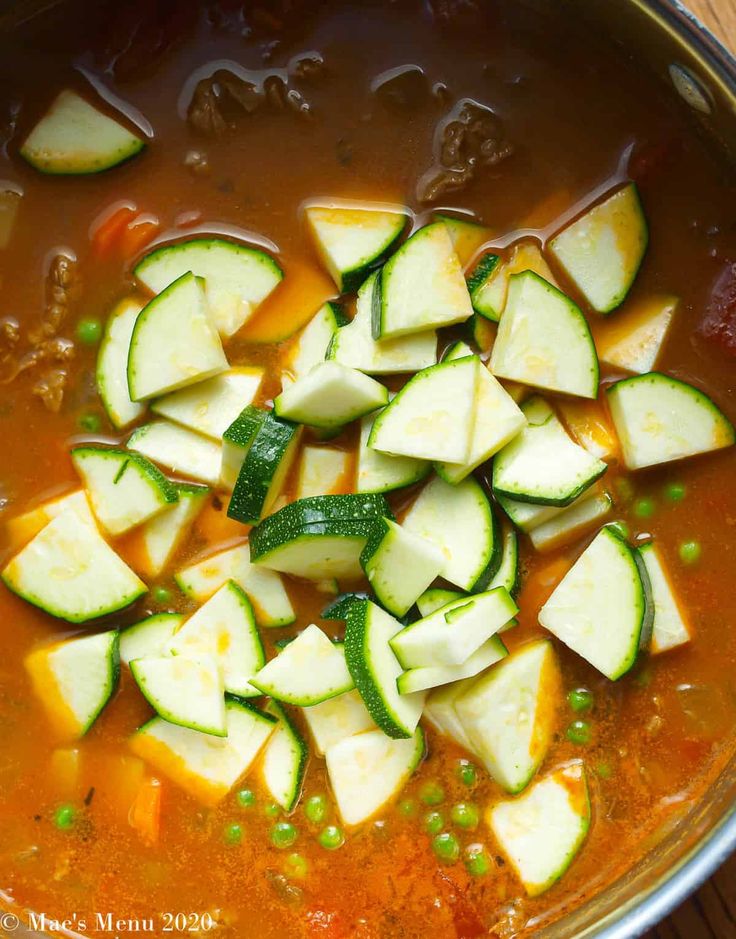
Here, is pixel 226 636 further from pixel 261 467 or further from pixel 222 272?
pixel 222 272

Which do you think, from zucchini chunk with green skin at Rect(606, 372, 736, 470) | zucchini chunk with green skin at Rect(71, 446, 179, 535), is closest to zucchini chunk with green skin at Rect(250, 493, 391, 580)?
zucchini chunk with green skin at Rect(71, 446, 179, 535)

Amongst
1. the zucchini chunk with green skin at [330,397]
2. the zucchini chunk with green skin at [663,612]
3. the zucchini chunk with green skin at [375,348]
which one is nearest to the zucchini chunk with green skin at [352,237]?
the zucchini chunk with green skin at [375,348]

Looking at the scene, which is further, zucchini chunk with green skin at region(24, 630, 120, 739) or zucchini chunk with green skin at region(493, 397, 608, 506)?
zucchini chunk with green skin at region(24, 630, 120, 739)

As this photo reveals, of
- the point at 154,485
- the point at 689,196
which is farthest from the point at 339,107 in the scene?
the point at 154,485

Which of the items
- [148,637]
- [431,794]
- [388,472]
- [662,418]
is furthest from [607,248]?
[148,637]

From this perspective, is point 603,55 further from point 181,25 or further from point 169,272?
point 169,272

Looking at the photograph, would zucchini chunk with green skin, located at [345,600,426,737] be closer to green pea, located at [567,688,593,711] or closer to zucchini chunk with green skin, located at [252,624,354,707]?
zucchini chunk with green skin, located at [252,624,354,707]
